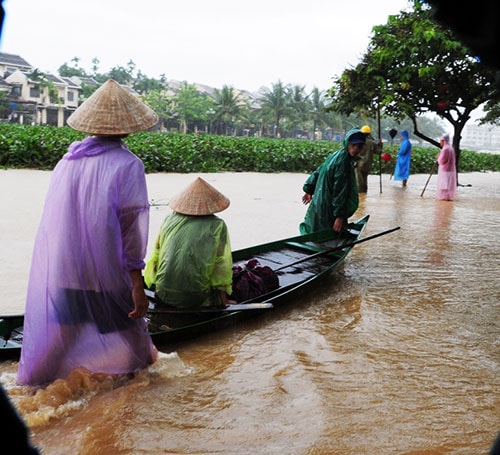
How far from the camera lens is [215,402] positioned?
Result: 12.0 feet

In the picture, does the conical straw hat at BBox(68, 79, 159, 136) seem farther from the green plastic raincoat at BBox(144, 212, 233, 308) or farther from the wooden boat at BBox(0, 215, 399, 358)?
the wooden boat at BBox(0, 215, 399, 358)

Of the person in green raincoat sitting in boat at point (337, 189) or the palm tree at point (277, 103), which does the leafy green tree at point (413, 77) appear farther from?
the palm tree at point (277, 103)

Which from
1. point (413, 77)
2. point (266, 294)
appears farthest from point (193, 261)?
point (413, 77)

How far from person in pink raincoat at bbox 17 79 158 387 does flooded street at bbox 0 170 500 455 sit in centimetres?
24

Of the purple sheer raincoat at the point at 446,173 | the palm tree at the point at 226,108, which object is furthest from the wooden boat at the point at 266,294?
the palm tree at the point at 226,108

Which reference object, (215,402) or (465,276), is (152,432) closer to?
(215,402)

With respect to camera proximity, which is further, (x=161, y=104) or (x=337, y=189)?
(x=161, y=104)

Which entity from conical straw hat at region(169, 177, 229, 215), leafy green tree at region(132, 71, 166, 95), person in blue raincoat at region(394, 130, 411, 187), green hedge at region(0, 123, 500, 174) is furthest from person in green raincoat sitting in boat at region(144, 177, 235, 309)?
leafy green tree at region(132, 71, 166, 95)

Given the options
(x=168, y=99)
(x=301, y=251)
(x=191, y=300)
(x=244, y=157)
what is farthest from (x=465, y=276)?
(x=168, y=99)

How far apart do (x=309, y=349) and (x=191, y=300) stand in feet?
3.49

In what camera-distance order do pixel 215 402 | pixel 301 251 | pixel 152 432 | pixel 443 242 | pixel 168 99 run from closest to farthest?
pixel 152 432 < pixel 215 402 < pixel 301 251 < pixel 443 242 < pixel 168 99

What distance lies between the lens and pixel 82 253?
314 centimetres

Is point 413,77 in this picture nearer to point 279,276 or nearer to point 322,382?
point 279,276

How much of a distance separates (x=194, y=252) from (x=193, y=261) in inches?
2.8
